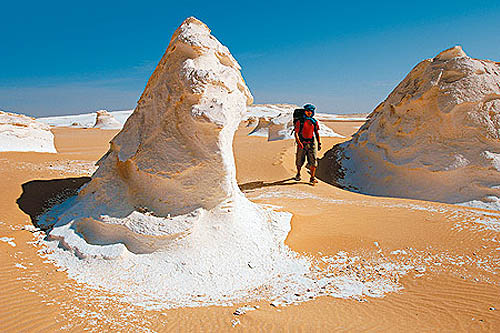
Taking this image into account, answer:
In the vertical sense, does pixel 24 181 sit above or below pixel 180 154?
below

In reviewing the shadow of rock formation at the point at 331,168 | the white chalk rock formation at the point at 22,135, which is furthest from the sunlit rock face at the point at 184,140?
the white chalk rock formation at the point at 22,135

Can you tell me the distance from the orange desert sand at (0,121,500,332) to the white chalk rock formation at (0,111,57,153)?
1593mm

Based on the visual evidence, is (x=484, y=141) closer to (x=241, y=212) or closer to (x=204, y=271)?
(x=241, y=212)

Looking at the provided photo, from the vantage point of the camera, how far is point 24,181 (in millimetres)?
4930

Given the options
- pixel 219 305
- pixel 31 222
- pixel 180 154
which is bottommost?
pixel 219 305

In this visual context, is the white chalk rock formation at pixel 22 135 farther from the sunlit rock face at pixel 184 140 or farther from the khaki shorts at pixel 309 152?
the khaki shorts at pixel 309 152

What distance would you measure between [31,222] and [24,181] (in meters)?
1.39

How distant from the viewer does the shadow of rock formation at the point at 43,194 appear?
4.20 meters

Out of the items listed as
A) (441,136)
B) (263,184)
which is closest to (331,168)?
(263,184)

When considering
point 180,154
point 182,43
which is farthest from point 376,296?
point 182,43

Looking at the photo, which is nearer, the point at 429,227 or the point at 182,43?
the point at 182,43

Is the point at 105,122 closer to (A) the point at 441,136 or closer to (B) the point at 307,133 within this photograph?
(B) the point at 307,133

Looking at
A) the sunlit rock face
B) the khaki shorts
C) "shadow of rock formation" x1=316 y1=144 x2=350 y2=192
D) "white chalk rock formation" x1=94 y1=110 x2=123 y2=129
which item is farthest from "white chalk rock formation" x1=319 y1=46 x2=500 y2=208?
"white chalk rock formation" x1=94 y1=110 x2=123 y2=129

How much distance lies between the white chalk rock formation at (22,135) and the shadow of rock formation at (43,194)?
254cm
